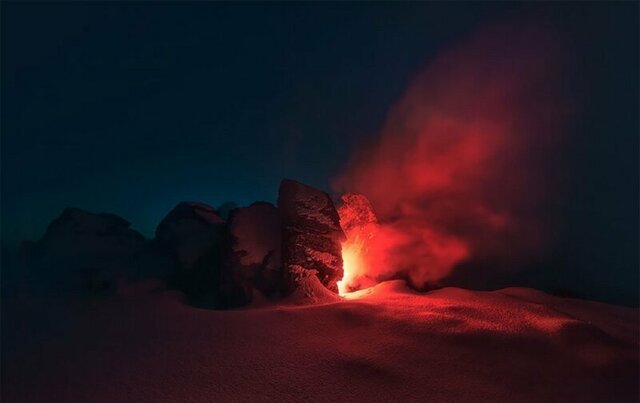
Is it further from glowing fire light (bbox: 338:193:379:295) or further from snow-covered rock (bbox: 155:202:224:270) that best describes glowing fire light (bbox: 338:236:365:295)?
snow-covered rock (bbox: 155:202:224:270)

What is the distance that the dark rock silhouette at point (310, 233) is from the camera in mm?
8203

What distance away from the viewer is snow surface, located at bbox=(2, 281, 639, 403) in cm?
368

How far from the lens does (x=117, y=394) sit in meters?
3.59

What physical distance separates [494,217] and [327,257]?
9.20 metres

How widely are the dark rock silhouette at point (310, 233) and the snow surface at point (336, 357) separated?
2148 mm

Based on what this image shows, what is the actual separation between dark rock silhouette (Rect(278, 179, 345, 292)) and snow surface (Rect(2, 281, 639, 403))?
7.05 ft

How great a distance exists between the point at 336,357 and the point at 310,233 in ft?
14.5

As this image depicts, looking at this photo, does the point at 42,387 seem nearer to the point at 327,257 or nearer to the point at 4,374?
the point at 4,374

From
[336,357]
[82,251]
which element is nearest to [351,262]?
[336,357]

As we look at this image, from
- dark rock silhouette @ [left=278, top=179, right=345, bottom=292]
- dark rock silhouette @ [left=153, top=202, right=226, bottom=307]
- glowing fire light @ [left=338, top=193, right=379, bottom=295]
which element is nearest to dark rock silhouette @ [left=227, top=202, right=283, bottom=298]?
dark rock silhouette @ [left=278, top=179, right=345, bottom=292]

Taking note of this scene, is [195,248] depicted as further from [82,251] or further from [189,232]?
[82,251]

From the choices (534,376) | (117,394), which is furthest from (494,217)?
(117,394)

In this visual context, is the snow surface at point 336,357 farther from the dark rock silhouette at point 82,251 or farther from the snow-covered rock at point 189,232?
the snow-covered rock at point 189,232

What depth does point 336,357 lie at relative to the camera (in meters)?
4.30
